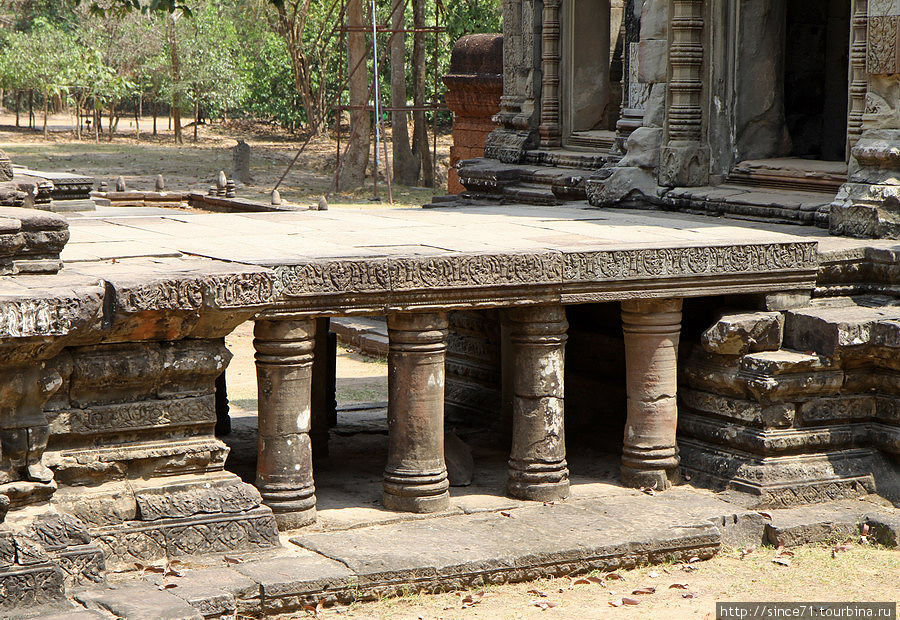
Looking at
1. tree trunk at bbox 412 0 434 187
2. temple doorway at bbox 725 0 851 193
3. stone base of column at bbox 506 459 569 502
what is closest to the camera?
stone base of column at bbox 506 459 569 502

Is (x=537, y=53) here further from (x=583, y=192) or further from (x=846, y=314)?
(x=846, y=314)

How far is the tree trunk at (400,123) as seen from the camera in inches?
931

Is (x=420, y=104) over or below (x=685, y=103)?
over

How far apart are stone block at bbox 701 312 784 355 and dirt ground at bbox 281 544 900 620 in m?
1.10

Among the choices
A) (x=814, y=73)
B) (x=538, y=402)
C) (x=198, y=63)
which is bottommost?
(x=538, y=402)

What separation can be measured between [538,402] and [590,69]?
5492mm

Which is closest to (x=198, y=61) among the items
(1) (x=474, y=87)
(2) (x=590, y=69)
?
(1) (x=474, y=87)

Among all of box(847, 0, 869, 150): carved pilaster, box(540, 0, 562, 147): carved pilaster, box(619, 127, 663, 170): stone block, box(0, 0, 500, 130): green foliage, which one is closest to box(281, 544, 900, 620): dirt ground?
box(847, 0, 869, 150): carved pilaster

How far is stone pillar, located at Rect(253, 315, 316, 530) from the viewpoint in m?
5.68

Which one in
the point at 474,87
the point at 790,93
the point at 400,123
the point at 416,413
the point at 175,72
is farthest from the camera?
the point at 175,72

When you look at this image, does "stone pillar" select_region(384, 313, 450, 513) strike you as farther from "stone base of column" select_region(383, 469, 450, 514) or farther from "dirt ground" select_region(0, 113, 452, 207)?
"dirt ground" select_region(0, 113, 452, 207)

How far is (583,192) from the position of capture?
1026cm

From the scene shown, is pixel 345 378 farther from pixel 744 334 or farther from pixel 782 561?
pixel 782 561

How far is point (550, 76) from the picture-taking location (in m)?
11.1
